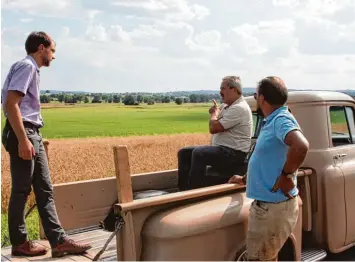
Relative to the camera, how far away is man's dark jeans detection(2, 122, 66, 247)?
157 inches

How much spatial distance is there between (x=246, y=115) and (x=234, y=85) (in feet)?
0.97

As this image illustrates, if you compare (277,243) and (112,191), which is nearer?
(277,243)

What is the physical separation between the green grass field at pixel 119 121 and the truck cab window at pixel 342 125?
24.7 metres

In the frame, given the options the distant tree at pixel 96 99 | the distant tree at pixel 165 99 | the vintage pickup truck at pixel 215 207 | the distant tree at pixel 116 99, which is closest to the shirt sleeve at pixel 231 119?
the vintage pickup truck at pixel 215 207

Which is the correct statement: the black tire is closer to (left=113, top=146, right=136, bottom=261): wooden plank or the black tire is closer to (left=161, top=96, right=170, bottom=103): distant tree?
(left=113, top=146, right=136, bottom=261): wooden plank

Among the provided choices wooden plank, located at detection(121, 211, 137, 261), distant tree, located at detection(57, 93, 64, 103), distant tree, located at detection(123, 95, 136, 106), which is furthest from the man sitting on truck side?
distant tree, located at detection(123, 95, 136, 106)

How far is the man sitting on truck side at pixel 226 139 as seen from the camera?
15.4 feet

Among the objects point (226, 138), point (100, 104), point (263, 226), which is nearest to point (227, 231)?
point (263, 226)

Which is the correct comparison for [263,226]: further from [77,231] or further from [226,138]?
[77,231]

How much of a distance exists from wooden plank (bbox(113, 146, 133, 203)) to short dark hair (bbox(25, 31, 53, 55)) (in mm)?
1437

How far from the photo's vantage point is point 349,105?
525 centimetres

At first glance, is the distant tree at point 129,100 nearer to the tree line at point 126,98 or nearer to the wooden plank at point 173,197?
the tree line at point 126,98

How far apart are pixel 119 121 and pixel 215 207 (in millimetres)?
40796

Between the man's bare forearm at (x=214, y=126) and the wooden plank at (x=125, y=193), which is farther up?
the man's bare forearm at (x=214, y=126)
